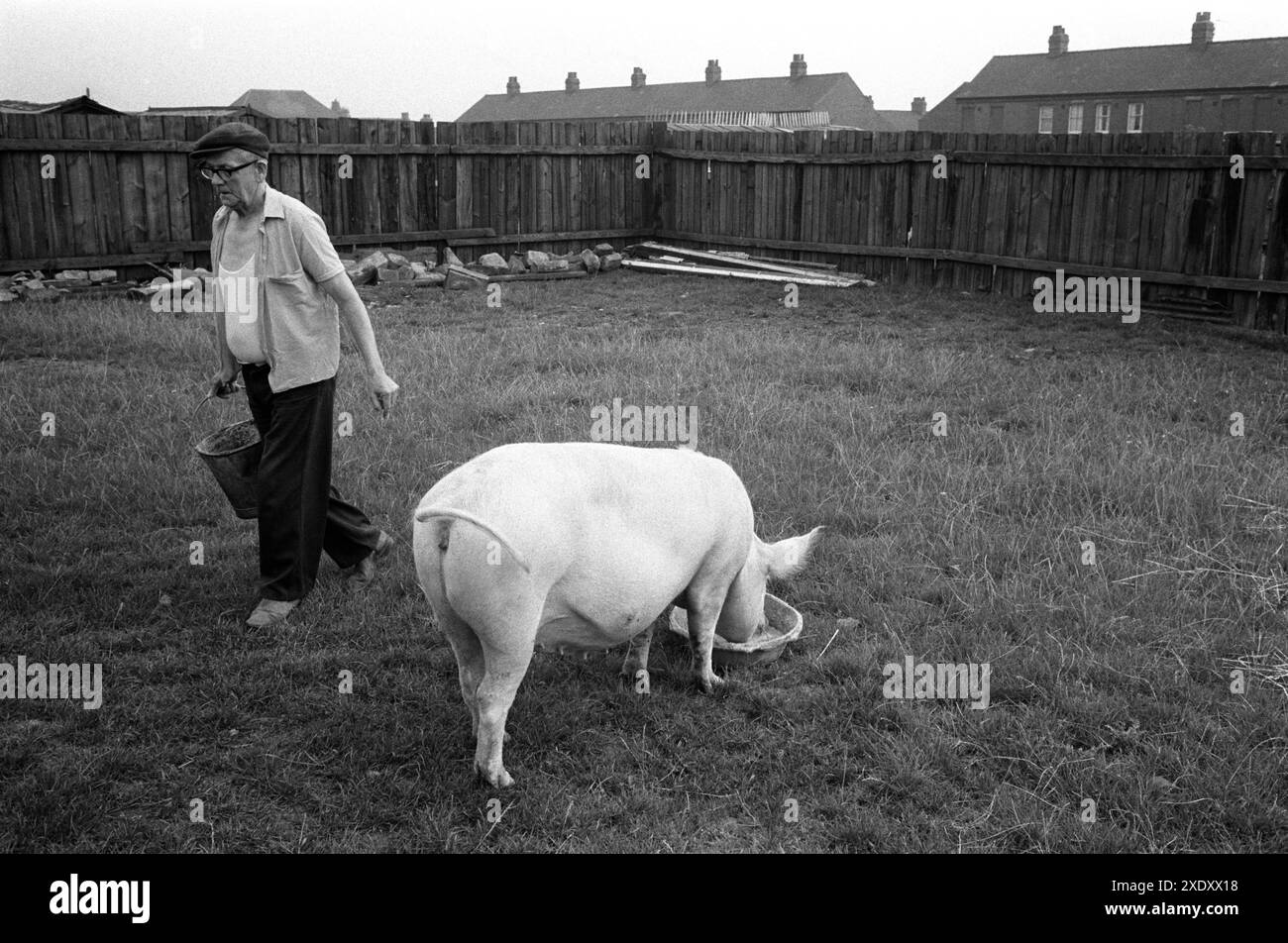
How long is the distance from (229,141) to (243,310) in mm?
709

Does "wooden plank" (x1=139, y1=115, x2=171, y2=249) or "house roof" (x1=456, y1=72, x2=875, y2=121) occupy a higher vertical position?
"house roof" (x1=456, y1=72, x2=875, y2=121)

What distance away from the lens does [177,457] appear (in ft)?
22.9

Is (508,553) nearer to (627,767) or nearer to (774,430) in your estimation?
(627,767)

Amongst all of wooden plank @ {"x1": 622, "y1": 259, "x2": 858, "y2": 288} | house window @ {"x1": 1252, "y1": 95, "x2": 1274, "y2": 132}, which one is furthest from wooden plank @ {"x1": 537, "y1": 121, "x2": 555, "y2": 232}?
house window @ {"x1": 1252, "y1": 95, "x2": 1274, "y2": 132}

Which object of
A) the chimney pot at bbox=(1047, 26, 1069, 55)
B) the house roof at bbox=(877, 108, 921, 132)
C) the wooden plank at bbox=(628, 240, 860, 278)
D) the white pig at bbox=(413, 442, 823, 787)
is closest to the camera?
the white pig at bbox=(413, 442, 823, 787)

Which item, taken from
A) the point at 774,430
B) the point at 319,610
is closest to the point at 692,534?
the point at 319,610

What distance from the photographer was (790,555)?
15.6 feet

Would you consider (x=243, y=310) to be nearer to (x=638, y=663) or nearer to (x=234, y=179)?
(x=234, y=179)

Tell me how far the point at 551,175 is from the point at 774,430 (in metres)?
11.8

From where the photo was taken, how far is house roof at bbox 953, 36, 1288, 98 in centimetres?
4809

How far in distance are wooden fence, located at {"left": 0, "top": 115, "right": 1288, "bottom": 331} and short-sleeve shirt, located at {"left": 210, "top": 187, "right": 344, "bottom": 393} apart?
10518 mm

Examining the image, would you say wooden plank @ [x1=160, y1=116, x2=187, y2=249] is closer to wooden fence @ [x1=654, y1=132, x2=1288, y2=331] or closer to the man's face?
wooden fence @ [x1=654, y1=132, x2=1288, y2=331]

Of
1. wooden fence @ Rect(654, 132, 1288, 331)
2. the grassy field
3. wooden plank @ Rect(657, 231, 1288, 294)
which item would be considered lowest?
the grassy field

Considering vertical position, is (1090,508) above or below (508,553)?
below
